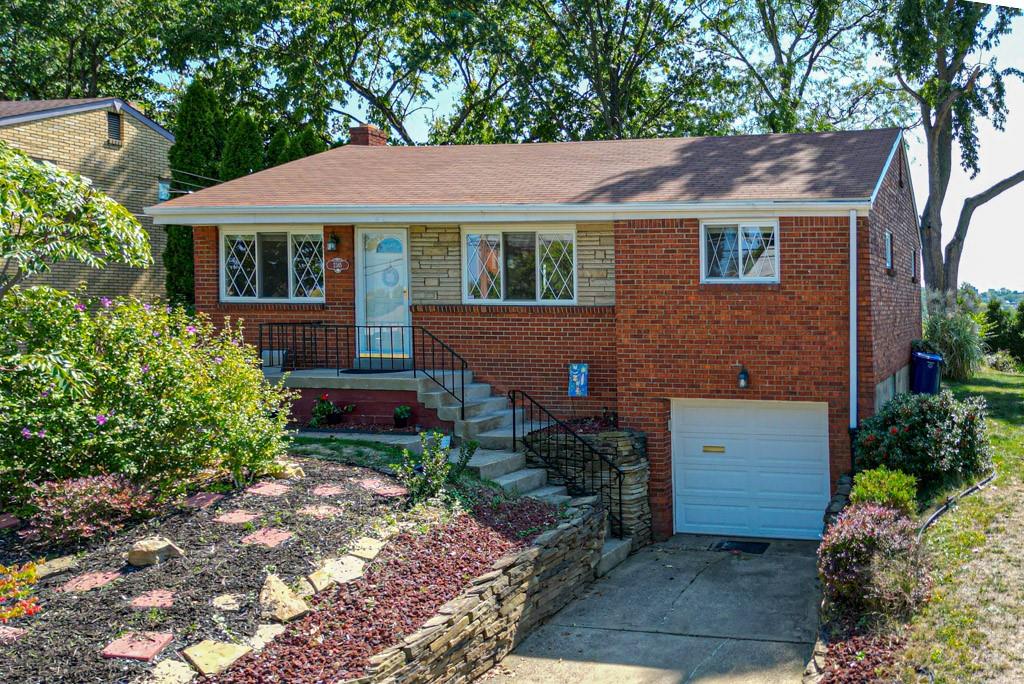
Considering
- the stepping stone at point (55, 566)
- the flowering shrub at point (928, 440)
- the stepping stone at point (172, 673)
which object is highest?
the flowering shrub at point (928, 440)

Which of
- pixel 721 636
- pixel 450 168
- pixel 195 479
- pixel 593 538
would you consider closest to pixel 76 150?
pixel 450 168

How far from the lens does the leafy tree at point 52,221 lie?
7.80 meters

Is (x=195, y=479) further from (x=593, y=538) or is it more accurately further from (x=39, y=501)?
(x=593, y=538)

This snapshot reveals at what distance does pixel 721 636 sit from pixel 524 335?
19.4 feet

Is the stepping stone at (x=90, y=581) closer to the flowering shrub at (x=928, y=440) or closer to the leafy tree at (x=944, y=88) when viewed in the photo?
the flowering shrub at (x=928, y=440)

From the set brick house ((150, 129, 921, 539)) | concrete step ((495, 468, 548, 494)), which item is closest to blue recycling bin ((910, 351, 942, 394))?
brick house ((150, 129, 921, 539))

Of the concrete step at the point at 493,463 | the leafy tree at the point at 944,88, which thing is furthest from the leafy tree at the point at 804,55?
the concrete step at the point at 493,463

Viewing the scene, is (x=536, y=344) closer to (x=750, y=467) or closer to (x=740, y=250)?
(x=740, y=250)

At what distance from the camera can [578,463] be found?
1245 cm

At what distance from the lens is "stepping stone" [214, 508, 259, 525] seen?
8445 millimetres

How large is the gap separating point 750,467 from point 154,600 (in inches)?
332

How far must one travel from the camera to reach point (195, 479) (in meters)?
9.18

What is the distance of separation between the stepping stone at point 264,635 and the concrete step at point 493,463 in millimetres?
4584

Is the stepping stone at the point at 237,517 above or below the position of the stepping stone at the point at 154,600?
above
